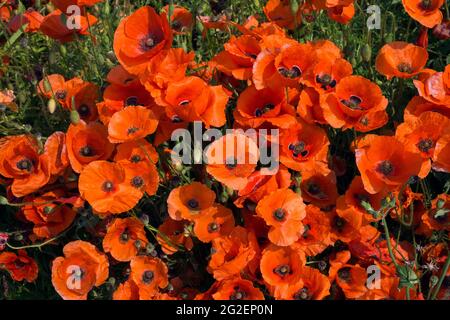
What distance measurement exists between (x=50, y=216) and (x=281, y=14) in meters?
1.23

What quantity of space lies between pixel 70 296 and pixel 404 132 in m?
1.27

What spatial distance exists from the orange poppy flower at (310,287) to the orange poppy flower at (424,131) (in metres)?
0.53

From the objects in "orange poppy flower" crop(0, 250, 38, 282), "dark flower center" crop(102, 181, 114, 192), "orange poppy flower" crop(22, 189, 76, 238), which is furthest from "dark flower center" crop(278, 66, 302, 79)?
"orange poppy flower" crop(0, 250, 38, 282)

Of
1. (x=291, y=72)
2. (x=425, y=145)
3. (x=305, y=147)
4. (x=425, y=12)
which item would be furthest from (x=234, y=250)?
(x=425, y=12)

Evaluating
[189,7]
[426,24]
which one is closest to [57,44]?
[189,7]

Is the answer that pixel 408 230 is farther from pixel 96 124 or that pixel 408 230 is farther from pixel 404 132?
pixel 96 124

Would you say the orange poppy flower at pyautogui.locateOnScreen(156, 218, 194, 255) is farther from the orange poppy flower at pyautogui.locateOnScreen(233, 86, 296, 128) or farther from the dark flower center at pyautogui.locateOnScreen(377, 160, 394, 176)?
the dark flower center at pyautogui.locateOnScreen(377, 160, 394, 176)

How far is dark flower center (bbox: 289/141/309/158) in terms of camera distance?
7.44 feet

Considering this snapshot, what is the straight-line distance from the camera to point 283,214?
216cm

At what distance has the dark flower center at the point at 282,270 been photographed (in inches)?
86.7

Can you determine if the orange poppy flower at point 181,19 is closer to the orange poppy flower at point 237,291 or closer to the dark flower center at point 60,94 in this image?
the dark flower center at point 60,94

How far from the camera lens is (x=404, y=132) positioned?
226 cm

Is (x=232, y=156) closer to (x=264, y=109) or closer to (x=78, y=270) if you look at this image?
(x=264, y=109)
